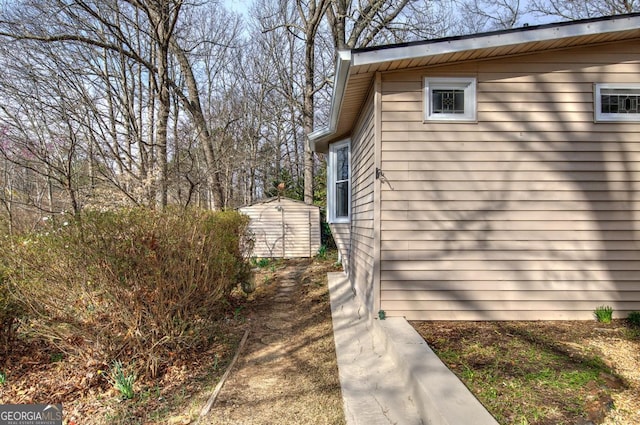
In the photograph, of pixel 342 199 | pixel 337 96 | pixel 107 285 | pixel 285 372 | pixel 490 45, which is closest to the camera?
pixel 107 285

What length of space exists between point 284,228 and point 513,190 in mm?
9075

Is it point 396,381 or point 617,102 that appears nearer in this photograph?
point 396,381

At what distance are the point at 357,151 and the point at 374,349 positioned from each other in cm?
316

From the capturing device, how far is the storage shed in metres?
12.4

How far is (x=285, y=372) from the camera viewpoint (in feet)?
11.5

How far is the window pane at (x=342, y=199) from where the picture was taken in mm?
6844

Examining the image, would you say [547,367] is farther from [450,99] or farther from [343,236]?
[343,236]

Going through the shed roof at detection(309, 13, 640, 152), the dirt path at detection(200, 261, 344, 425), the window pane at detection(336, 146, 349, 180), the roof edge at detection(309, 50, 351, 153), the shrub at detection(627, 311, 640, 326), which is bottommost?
the dirt path at detection(200, 261, 344, 425)

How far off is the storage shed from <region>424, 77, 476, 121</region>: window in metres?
8.65

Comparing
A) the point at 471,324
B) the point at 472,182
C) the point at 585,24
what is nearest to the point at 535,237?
the point at 472,182

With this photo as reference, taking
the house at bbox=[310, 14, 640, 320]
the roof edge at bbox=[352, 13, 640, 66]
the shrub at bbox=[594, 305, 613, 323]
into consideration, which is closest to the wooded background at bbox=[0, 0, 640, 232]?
the roof edge at bbox=[352, 13, 640, 66]

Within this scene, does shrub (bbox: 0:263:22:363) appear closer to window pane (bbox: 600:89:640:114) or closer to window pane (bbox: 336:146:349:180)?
window pane (bbox: 336:146:349:180)

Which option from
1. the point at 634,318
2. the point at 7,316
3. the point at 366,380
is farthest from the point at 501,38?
the point at 7,316

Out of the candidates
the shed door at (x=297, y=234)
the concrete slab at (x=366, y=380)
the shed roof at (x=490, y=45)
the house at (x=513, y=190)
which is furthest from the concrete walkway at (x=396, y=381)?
the shed door at (x=297, y=234)
